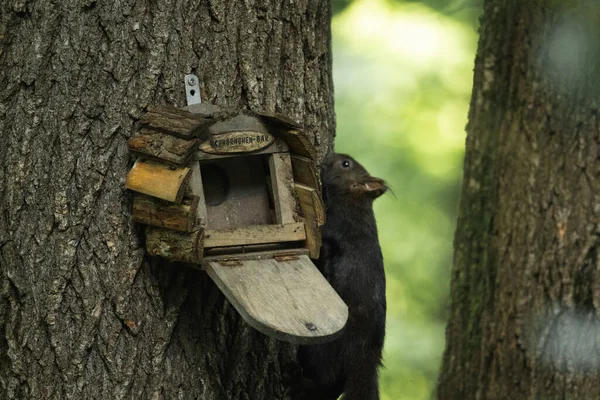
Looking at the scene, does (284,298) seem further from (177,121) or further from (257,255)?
(177,121)

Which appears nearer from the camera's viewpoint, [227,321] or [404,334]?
[227,321]

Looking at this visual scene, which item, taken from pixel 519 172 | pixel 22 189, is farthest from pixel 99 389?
pixel 519 172

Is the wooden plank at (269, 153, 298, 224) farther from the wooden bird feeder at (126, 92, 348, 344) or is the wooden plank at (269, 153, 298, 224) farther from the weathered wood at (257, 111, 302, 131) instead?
the weathered wood at (257, 111, 302, 131)

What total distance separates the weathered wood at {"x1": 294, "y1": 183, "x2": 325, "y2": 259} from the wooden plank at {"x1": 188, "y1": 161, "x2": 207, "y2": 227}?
1.26ft

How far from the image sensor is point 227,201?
10.2 ft

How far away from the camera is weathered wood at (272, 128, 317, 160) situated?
292cm

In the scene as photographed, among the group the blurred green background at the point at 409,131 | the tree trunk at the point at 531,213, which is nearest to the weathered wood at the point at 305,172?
the tree trunk at the point at 531,213

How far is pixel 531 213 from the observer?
487 centimetres

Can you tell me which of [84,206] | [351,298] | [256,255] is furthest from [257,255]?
[351,298]

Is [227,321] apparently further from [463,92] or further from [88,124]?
[463,92]

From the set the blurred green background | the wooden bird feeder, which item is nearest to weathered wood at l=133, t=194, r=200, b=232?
the wooden bird feeder

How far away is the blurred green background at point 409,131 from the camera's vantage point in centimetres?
782

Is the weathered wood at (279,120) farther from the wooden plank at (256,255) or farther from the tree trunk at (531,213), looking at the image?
the tree trunk at (531,213)

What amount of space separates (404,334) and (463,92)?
239cm
